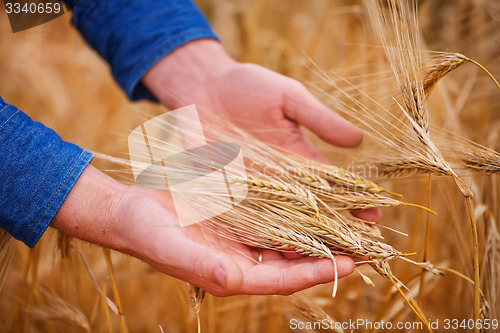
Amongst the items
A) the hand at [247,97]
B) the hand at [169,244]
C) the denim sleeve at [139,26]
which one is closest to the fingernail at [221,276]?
the hand at [169,244]

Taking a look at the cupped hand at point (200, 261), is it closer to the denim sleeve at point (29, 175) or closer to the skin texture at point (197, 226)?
the skin texture at point (197, 226)

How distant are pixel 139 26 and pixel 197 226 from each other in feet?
3.16

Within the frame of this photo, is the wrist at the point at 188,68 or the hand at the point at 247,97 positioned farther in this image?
the wrist at the point at 188,68

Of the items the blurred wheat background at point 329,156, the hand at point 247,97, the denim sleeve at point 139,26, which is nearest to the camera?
the blurred wheat background at point 329,156

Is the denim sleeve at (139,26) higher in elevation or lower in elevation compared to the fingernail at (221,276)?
higher

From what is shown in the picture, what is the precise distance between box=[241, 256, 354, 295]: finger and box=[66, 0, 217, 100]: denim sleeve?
106cm

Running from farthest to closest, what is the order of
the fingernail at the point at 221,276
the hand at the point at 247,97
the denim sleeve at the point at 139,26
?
1. the denim sleeve at the point at 139,26
2. the hand at the point at 247,97
3. the fingernail at the point at 221,276

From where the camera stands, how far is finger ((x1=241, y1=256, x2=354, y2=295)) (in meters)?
0.86

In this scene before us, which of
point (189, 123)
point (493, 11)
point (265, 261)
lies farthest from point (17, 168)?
point (493, 11)

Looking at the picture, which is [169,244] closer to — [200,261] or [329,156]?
[200,261]

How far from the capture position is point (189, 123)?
50.3 inches

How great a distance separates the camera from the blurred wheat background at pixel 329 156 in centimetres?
119

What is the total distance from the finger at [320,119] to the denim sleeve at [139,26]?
54 cm

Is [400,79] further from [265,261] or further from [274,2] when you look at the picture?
[274,2]
